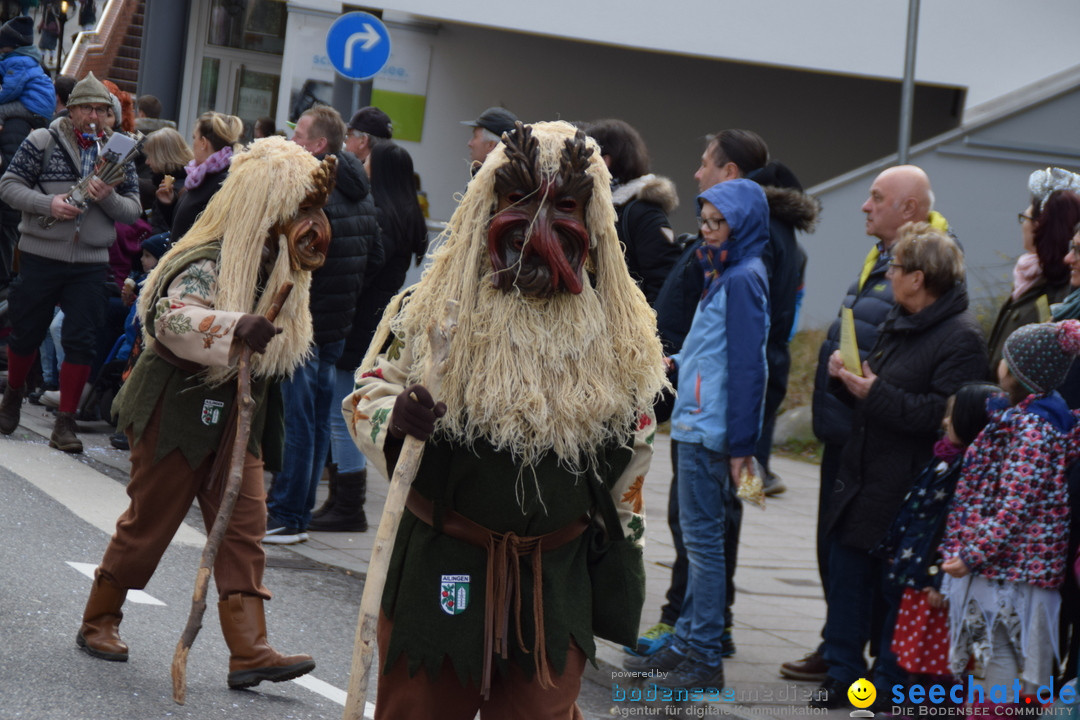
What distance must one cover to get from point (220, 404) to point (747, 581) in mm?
3725

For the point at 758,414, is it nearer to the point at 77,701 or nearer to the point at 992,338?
the point at 992,338

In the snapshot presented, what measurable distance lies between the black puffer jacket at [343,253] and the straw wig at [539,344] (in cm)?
384

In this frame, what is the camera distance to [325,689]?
4945mm

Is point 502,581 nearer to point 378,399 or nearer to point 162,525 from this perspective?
point 378,399

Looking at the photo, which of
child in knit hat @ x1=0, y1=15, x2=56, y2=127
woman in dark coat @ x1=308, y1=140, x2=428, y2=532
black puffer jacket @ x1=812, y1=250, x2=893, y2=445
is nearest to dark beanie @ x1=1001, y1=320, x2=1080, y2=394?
black puffer jacket @ x1=812, y1=250, x2=893, y2=445

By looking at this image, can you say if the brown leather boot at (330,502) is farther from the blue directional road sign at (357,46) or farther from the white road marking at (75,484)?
the blue directional road sign at (357,46)

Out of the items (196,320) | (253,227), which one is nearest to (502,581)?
(196,320)

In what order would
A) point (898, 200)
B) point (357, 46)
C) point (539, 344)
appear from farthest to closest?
1. point (357, 46)
2. point (898, 200)
3. point (539, 344)

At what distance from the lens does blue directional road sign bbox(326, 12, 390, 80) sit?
989cm

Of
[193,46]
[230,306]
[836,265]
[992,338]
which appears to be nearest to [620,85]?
[836,265]

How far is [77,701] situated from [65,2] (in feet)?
65.9

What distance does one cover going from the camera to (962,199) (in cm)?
1456

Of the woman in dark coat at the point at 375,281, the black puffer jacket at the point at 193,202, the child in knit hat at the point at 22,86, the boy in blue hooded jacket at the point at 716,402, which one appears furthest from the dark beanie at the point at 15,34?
the boy in blue hooded jacket at the point at 716,402

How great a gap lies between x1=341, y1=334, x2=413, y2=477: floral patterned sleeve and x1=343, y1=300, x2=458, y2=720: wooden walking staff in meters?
0.17
